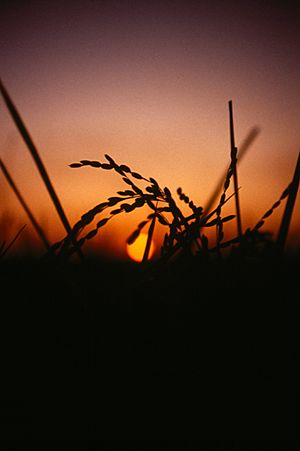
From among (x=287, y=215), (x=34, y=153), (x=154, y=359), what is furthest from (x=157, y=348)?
(x=34, y=153)

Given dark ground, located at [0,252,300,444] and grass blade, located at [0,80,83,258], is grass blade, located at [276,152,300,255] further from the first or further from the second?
grass blade, located at [0,80,83,258]

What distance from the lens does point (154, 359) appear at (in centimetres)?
89

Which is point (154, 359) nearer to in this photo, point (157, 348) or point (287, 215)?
point (157, 348)

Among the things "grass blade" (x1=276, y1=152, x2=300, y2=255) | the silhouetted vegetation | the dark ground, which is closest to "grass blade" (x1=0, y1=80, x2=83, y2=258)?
the silhouetted vegetation

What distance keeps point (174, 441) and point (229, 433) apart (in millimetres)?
100

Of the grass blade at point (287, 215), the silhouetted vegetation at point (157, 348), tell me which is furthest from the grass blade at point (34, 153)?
the grass blade at point (287, 215)

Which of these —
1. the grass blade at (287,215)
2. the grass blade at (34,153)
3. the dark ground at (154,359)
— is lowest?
the dark ground at (154,359)

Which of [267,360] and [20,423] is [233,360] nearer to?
[267,360]

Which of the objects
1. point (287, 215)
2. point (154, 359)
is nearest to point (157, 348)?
point (154, 359)

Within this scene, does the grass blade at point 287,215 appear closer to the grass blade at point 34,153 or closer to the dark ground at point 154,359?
the dark ground at point 154,359

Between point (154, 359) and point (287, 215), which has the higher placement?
point (287, 215)

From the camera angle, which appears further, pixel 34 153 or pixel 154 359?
pixel 34 153

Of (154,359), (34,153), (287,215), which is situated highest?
(34,153)

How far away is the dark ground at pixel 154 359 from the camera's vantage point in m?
0.76
